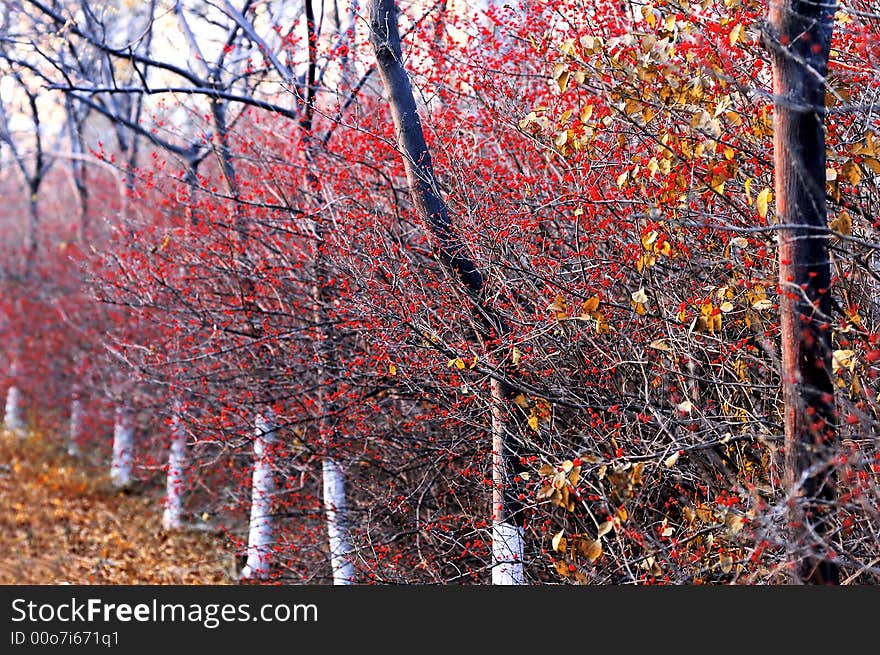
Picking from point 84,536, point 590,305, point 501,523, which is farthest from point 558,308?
point 84,536

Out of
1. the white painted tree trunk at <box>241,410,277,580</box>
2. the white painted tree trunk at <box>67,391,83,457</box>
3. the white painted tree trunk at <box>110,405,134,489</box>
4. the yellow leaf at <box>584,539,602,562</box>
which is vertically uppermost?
the white painted tree trunk at <box>67,391,83,457</box>

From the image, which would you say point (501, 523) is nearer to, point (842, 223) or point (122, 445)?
point (842, 223)

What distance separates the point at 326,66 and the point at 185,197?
175cm

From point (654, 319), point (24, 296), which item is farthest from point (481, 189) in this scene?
point (24, 296)

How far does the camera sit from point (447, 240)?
233 inches

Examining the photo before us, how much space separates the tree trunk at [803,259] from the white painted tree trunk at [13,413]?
15604mm

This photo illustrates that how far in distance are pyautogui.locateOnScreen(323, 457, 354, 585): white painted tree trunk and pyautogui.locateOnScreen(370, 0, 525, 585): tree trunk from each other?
1797 millimetres

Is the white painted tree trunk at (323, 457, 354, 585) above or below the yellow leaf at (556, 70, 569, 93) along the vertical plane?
below

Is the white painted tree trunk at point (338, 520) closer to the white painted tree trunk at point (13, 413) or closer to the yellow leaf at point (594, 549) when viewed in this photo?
the yellow leaf at point (594, 549)

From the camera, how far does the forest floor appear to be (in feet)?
35.0

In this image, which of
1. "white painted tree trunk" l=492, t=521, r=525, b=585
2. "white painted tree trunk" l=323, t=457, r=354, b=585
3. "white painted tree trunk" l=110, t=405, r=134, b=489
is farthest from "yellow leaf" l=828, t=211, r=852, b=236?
"white painted tree trunk" l=110, t=405, r=134, b=489

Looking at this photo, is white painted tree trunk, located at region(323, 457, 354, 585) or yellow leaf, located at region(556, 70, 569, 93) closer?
yellow leaf, located at region(556, 70, 569, 93)

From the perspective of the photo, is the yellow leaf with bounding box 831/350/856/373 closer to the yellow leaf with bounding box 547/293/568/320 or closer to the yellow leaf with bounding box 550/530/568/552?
the yellow leaf with bounding box 547/293/568/320

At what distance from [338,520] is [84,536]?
20.3ft
